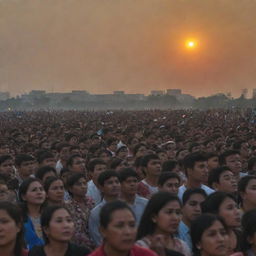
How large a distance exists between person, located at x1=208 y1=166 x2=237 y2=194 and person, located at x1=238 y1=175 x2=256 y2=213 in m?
0.45

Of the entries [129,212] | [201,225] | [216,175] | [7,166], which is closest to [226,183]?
[216,175]

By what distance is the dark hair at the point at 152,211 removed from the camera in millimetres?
4633

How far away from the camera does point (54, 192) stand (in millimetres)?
6199

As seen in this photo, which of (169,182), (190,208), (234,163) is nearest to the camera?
(190,208)

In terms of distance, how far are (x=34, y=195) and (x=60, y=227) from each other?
4.72ft

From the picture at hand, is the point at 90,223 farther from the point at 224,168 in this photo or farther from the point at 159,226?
the point at 224,168

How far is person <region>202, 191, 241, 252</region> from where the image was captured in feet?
16.4

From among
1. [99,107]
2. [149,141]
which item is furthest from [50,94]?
[149,141]

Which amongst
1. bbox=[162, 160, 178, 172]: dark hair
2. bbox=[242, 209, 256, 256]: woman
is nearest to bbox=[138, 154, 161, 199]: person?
bbox=[162, 160, 178, 172]: dark hair

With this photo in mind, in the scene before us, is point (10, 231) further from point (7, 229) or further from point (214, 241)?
point (214, 241)

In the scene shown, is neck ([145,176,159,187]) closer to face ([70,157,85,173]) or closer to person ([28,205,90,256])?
face ([70,157,85,173])

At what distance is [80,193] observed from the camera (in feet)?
21.4

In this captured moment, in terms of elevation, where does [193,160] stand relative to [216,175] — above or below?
above

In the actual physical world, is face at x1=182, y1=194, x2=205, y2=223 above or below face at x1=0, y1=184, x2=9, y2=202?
above
